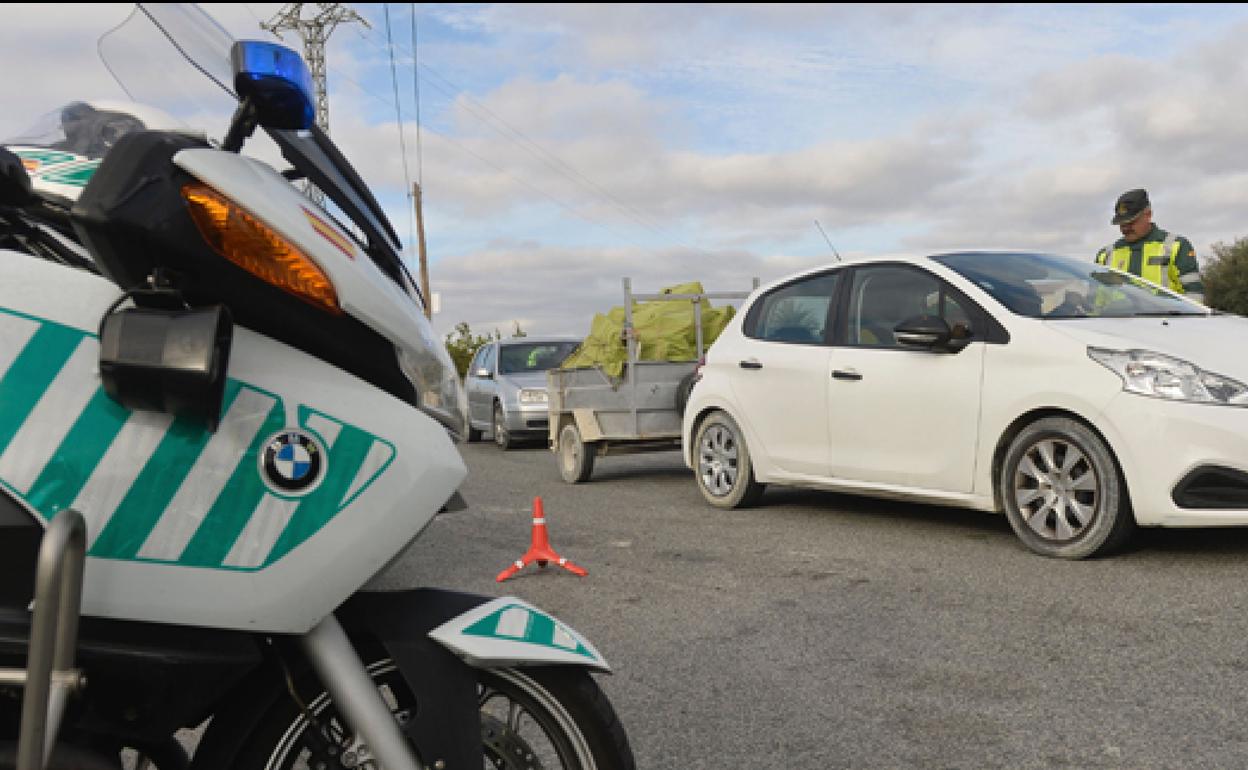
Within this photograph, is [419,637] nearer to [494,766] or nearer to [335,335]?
[494,766]

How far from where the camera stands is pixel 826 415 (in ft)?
24.8

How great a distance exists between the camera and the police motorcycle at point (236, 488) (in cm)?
191

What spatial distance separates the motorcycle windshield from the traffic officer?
23.5 ft

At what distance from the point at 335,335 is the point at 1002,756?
2323 mm

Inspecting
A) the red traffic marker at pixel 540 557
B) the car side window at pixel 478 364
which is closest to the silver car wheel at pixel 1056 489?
the red traffic marker at pixel 540 557

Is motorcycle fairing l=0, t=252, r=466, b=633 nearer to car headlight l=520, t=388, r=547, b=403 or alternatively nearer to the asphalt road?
the asphalt road

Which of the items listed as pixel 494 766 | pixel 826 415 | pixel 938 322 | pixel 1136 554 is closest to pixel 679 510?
pixel 826 415

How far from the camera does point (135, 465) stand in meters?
1.96

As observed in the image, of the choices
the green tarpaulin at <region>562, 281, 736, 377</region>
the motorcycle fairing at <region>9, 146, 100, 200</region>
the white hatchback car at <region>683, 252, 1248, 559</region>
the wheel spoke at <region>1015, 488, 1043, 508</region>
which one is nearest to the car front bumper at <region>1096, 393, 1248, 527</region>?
the white hatchback car at <region>683, 252, 1248, 559</region>

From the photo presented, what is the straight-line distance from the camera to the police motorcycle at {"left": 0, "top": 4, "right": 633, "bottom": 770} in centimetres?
191

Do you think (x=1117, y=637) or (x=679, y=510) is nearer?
(x=1117, y=637)

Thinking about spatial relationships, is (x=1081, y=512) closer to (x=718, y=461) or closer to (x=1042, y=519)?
(x=1042, y=519)

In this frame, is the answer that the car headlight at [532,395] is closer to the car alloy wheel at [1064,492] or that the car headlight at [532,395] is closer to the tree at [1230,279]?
the car alloy wheel at [1064,492]

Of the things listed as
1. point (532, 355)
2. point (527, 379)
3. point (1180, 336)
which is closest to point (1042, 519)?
point (1180, 336)
